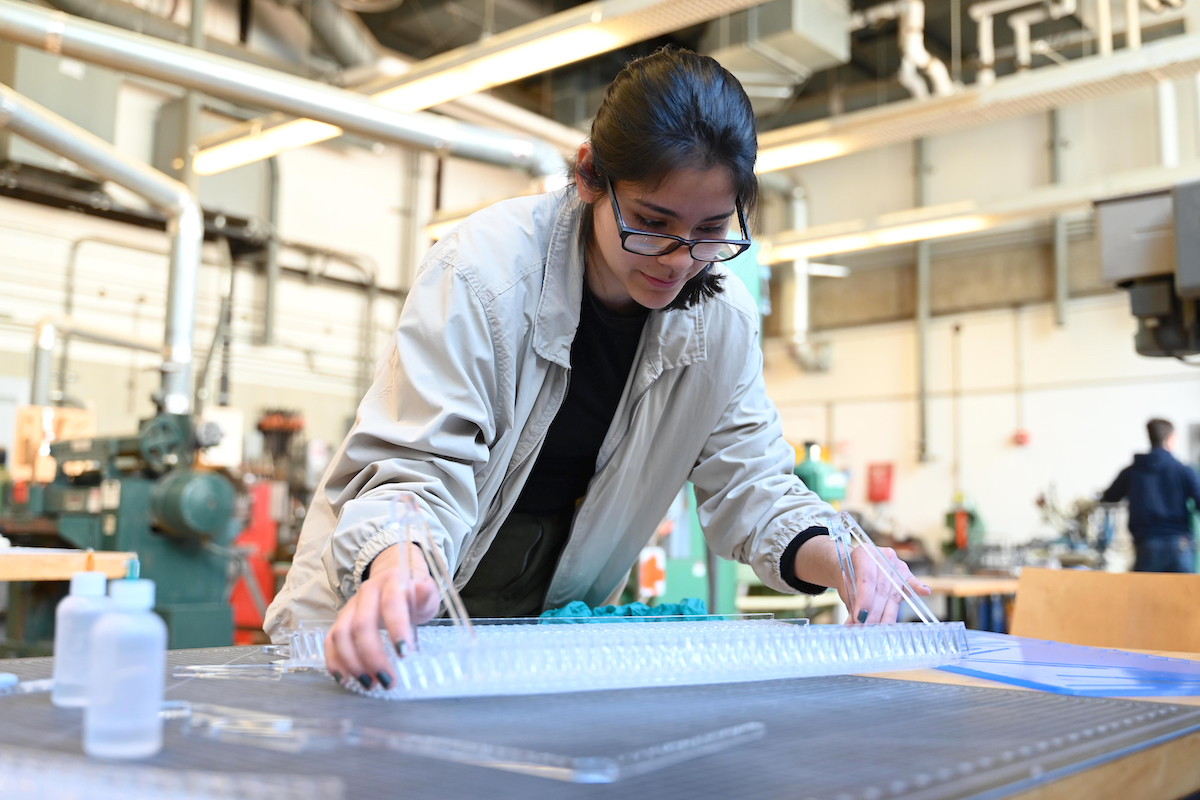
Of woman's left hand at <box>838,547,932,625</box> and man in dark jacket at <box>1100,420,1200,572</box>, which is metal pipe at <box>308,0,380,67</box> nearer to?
man in dark jacket at <box>1100,420,1200,572</box>

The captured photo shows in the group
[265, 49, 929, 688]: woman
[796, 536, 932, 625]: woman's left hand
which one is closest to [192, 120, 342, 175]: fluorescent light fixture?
[265, 49, 929, 688]: woman

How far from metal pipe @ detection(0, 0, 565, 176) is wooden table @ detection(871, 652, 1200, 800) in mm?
2399

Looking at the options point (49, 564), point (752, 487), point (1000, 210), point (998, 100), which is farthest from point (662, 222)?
point (1000, 210)

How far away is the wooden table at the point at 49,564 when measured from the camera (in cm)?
237

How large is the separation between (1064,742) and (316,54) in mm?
7686

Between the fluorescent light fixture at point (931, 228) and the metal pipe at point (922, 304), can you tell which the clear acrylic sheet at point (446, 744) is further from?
the metal pipe at point (922, 304)

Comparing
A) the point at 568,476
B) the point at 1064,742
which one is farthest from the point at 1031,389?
the point at 1064,742

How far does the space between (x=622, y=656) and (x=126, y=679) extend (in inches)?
17.0

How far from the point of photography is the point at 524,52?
3924mm

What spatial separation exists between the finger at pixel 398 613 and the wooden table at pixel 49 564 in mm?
1716

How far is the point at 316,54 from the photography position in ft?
24.4

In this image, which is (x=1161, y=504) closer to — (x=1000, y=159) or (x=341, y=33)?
(x=1000, y=159)

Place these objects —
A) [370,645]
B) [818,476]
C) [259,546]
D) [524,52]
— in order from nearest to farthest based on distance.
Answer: [370,645] → [524,52] → [818,476] → [259,546]

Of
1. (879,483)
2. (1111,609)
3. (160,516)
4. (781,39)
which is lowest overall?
(1111,609)
